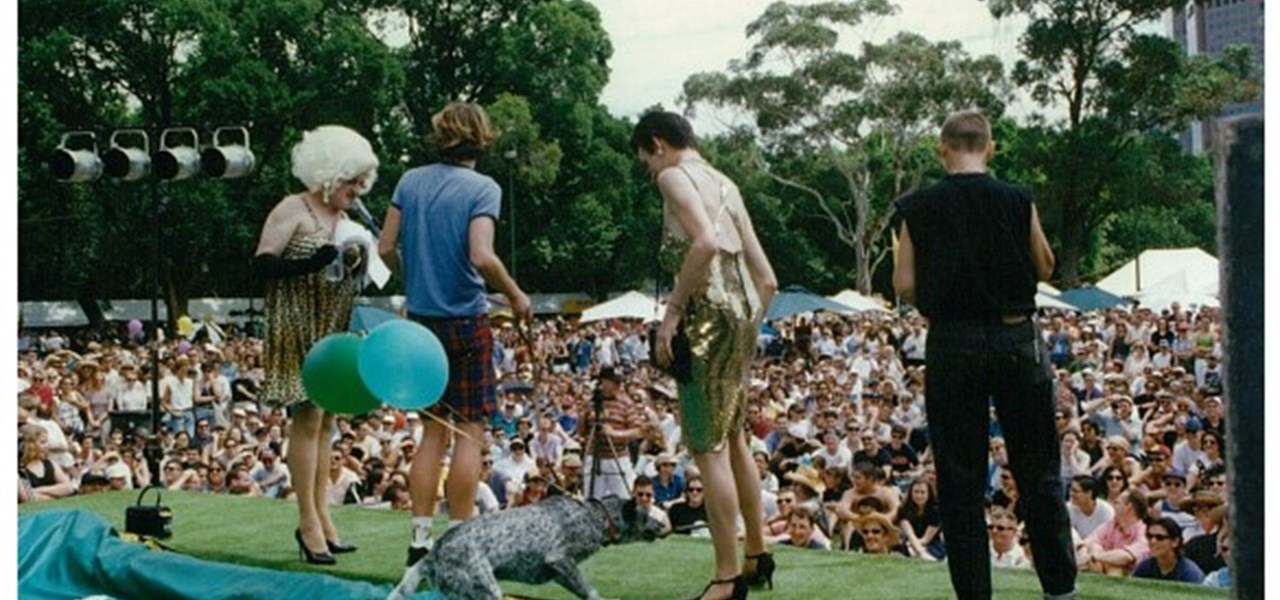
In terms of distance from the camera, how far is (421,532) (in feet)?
15.5

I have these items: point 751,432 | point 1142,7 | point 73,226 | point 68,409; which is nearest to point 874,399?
point 751,432

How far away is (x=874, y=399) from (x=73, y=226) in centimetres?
3090

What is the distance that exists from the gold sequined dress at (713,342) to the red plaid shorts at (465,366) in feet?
2.24

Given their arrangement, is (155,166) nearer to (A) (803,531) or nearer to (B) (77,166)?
(B) (77,166)

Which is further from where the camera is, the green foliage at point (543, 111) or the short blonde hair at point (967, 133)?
the green foliage at point (543, 111)

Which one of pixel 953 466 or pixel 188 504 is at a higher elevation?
pixel 953 466

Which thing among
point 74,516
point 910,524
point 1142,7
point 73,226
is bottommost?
point 910,524

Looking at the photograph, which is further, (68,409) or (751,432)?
(68,409)

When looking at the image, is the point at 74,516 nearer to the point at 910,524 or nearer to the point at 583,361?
the point at 910,524

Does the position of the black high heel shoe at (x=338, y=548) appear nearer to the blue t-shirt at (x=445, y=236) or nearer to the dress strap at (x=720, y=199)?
the blue t-shirt at (x=445, y=236)

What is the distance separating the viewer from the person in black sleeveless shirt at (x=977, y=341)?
3.93 metres

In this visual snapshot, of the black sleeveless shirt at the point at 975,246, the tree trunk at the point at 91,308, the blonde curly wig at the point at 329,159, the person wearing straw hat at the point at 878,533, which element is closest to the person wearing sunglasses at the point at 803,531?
the person wearing straw hat at the point at 878,533

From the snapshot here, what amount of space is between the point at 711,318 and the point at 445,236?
0.89 meters

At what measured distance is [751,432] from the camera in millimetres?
14602
